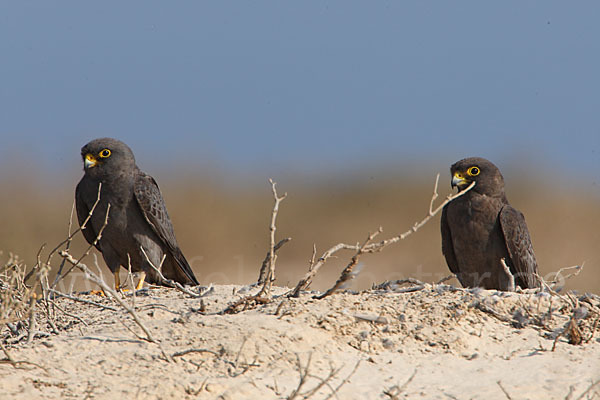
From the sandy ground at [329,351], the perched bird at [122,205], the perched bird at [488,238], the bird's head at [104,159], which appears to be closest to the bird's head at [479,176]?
the perched bird at [488,238]

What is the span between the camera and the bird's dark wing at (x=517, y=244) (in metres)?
6.93

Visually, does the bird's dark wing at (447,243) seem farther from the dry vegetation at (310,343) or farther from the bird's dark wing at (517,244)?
the dry vegetation at (310,343)

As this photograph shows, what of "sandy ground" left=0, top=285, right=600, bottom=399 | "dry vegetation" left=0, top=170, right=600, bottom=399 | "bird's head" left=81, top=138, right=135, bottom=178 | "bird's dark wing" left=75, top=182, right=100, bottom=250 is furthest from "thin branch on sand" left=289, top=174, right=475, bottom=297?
"bird's dark wing" left=75, top=182, right=100, bottom=250

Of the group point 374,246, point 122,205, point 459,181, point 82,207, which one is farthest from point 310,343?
point 82,207

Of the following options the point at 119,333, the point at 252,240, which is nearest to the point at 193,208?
the point at 252,240

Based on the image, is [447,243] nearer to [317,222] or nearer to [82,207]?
[82,207]

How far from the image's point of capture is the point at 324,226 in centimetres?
1686

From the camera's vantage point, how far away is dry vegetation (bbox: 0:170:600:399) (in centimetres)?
366

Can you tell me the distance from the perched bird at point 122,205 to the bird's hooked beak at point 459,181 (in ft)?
9.18

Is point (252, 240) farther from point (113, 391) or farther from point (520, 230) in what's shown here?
point (113, 391)

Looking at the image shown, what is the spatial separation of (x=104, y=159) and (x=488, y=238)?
12.0 feet

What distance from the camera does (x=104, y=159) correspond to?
23.4 ft

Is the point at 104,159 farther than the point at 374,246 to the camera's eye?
Yes

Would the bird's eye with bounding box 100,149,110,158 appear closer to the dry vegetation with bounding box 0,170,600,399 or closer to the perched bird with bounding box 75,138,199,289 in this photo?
the perched bird with bounding box 75,138,199,289
